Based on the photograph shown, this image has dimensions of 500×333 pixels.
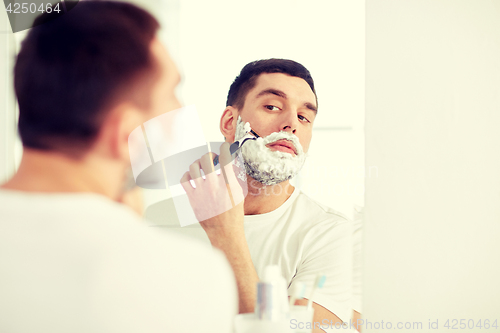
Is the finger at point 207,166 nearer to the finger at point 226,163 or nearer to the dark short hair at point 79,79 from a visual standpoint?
the finger at point 226,163

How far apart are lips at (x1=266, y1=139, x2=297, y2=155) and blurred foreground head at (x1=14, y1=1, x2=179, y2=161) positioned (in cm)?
34

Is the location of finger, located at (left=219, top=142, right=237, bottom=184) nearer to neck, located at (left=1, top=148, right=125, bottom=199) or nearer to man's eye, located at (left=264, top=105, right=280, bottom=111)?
man's eye, located at (left=264, top=105, right=280, bottom=111)

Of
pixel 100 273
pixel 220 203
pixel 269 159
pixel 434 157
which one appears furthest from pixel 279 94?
pixel 100 273

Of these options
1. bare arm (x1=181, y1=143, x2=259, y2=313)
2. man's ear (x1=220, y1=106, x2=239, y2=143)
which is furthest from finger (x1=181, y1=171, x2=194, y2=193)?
man's ear (x1=220, y1=106, x2=239, y2=143)

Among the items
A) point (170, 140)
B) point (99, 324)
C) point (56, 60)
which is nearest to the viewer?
point (99, 324)

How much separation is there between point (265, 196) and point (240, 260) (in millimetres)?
144

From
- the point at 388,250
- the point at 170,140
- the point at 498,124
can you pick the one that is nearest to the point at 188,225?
the point at 170,140

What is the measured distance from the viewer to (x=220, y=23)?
0.82 m

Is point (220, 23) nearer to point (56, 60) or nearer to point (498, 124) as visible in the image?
point (56, 60)

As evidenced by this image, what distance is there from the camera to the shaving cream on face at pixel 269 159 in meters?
0.80

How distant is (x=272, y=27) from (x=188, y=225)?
0.45 m

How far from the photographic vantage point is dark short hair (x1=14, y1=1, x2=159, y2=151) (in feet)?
1.67

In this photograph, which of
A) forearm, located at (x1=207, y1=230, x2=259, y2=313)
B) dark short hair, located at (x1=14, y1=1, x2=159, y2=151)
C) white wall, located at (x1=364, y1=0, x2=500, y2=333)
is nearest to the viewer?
dark short hair, located at (x1=14, y1=1, x2=159, y2=151)

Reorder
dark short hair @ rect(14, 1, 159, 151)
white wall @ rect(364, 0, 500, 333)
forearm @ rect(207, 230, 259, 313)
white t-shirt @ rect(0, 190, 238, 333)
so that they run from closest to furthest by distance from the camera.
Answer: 1. white t-shirt @ rect(0, 190, 238, 333)
2. dark short hair @ rect(14, 1, 159, 151)
3. forearm @ rect(207, 230, 259, 313)
4. white wall @ rect(364, 0, 500, 333)
